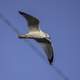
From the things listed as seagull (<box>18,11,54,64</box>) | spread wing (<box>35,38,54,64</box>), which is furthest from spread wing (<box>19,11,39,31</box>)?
spread wing (<box>35,38,54,64</box>)

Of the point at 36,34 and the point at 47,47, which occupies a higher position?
the point at 36,34

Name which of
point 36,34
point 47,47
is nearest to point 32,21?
point 36,34

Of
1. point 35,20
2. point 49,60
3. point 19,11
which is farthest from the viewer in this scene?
point 49,60

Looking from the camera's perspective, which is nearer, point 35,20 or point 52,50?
point 35,20

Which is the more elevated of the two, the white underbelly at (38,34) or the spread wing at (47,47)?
the white underbelly at (38,34)

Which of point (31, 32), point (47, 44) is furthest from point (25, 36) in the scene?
point (47, 44)

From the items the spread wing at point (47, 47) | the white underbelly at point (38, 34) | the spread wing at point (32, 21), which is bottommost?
→ the spread wing at point (47, 47)

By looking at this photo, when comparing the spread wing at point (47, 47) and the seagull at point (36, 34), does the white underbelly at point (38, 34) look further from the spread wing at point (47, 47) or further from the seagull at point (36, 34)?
the spread wing at point (47, 47)

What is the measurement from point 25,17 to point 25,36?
13.0 inches

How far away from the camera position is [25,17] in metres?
5.22

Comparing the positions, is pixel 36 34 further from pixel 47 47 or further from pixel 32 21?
pixel 47 47

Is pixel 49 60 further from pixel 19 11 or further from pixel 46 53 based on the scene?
pixel 19 11

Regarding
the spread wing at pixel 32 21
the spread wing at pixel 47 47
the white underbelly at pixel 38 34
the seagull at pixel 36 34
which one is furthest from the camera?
the spread wing at pixel 47 47

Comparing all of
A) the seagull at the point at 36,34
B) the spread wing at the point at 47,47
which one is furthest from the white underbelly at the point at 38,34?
the spread wing at the point at 47,47
